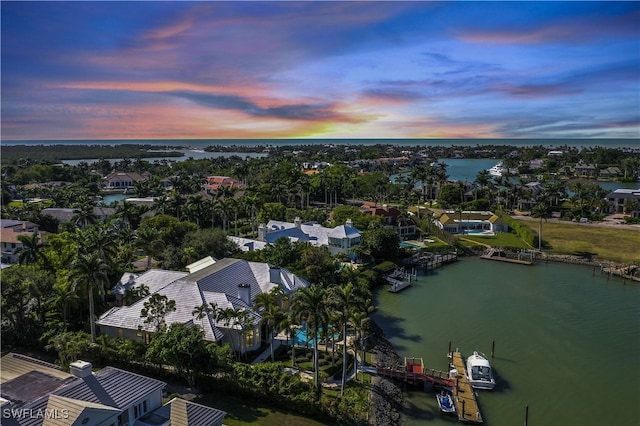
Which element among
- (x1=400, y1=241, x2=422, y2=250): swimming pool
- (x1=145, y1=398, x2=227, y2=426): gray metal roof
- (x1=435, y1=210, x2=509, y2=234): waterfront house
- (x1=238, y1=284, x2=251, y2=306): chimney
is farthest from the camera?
(x1=435, y1=210, x2=509, y2=234): waterfront house

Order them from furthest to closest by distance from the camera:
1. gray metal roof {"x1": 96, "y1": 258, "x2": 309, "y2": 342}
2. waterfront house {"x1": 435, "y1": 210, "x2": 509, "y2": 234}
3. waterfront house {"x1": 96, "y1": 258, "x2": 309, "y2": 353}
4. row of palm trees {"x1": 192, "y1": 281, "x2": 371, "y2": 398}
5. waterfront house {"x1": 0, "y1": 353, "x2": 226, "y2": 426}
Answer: waterfront house {"x1": 435, "y1": 210, "x2": 509, "y2": 234}
gray metal roof {"x1": 96, "y1": 258, "x2": 309, "y2": 342}
waterfront house {"x1": 96, "y1": 258, "x2": 309, "y2": 353}
row of palm trees {"x1": 192, "y1": 281, "x2": 371, "y2": 398}
waterfront house {"x1": 0, "y1": 353, "x2": 226, "y2": 426}

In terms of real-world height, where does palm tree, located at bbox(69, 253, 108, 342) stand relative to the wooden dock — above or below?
above

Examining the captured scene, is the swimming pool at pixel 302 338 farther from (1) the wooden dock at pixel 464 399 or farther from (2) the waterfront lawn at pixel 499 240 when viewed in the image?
(2) the waterfront lawn at pixel 499 240

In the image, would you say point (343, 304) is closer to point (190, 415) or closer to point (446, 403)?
point (446, 403)

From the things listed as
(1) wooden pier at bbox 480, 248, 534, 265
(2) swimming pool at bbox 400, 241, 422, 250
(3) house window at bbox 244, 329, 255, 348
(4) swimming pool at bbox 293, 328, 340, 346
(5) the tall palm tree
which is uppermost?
(5) the tall palm tree

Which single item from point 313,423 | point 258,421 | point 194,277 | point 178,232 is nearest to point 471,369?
point 313,423

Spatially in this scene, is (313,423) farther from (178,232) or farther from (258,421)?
(178,232)

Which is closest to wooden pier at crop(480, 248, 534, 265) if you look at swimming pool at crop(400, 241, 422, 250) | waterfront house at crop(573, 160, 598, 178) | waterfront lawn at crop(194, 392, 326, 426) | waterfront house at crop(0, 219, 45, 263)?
swimming pool at crop(400, 241, 422, 250)

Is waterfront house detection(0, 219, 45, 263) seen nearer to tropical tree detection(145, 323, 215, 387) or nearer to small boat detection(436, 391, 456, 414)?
tropical tree detection(145, 323, 215, 387)
